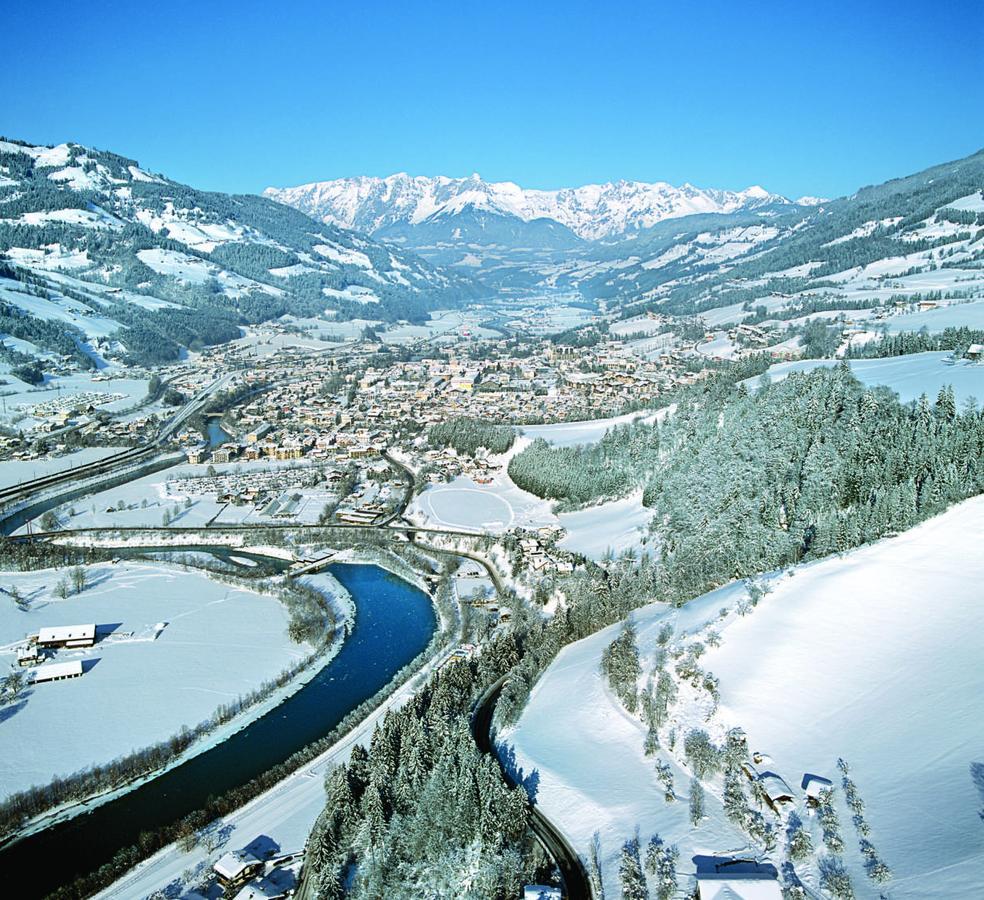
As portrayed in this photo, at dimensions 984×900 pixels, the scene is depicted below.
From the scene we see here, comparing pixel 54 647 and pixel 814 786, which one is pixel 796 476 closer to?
pixel 814 786

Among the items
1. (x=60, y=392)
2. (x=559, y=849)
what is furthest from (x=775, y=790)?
(x=60, y=392)

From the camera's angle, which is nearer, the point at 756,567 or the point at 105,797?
the point at 105,797

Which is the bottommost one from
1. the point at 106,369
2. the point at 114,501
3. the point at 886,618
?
the point at 886,618

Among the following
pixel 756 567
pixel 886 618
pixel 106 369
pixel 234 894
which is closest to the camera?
pixel 234 894

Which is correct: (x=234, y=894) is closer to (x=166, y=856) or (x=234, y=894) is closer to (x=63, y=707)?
(x=166, y=856)

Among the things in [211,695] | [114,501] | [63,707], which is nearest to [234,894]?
[211,695]

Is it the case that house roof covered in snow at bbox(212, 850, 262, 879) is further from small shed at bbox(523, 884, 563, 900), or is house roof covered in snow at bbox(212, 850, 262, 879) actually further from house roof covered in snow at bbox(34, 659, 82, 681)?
house roof covered in snow at bbox(34, 659, 82, 681)

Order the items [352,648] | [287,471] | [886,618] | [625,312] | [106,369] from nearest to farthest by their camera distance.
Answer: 1. [886,618]
2. [352,648]
3. [287,471]
4. [106,369]
5. [625,312]
